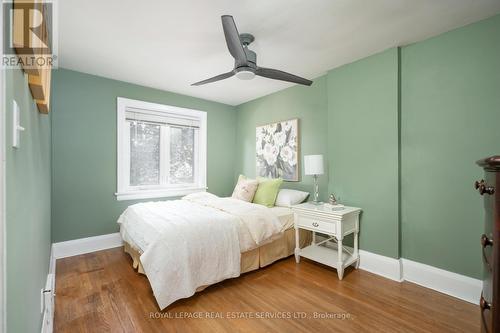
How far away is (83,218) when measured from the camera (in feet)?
10.2

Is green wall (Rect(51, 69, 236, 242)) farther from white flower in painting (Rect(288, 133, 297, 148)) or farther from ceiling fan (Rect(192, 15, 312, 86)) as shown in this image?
white flower in painting (Rect(288, 133, 297, 148))

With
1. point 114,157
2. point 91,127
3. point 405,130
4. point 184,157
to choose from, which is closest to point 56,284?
point 114,157

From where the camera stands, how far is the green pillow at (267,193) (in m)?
3.25

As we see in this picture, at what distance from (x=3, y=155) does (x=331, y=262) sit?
273cm

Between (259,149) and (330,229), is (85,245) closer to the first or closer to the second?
(259,149)

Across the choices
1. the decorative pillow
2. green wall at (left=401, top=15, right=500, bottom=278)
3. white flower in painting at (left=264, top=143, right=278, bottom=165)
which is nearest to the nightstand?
green wall at (left=401, top=15, right=500, bottom=278)

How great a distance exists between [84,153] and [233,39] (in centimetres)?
268

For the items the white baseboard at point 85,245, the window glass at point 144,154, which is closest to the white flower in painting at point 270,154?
the window glass at point 144,154

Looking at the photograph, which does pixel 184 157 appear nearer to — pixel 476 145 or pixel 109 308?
pixel 109 308

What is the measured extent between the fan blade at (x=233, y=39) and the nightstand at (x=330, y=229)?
1792 millimetres

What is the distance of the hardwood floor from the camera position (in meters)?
1.72

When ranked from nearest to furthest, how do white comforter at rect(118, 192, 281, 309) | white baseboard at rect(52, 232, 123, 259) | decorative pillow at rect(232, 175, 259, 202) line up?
1. white comforter at rect(118, 192, 281, 309)
2. white baseboard at rect(52, 232, 123, 259)
3. decorative pillow at rect(232, 175, 259, 202)

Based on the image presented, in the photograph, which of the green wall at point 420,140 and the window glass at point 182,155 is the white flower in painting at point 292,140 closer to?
the green wall at point 420,140

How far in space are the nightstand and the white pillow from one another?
33 cm
